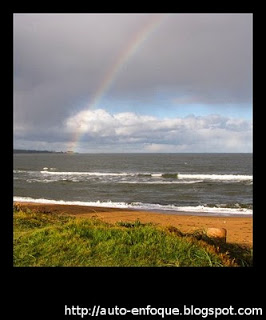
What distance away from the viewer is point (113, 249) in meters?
3.65

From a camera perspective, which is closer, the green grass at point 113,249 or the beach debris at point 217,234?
the green grass at point 113,249

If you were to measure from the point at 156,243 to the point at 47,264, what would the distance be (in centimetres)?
129

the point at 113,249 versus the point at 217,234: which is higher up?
the point at 113,249

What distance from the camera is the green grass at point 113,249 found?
135 inches

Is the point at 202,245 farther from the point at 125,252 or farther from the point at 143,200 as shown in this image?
the point at 143,200

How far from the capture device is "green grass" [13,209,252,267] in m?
3.43

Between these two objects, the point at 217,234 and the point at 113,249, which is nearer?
the point at 113,249

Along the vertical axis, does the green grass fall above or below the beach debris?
above

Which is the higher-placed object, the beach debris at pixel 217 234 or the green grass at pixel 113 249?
the green grass at pixel 113 249

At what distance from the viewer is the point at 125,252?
11.8ft

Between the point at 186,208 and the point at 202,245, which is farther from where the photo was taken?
the point at 186,208
